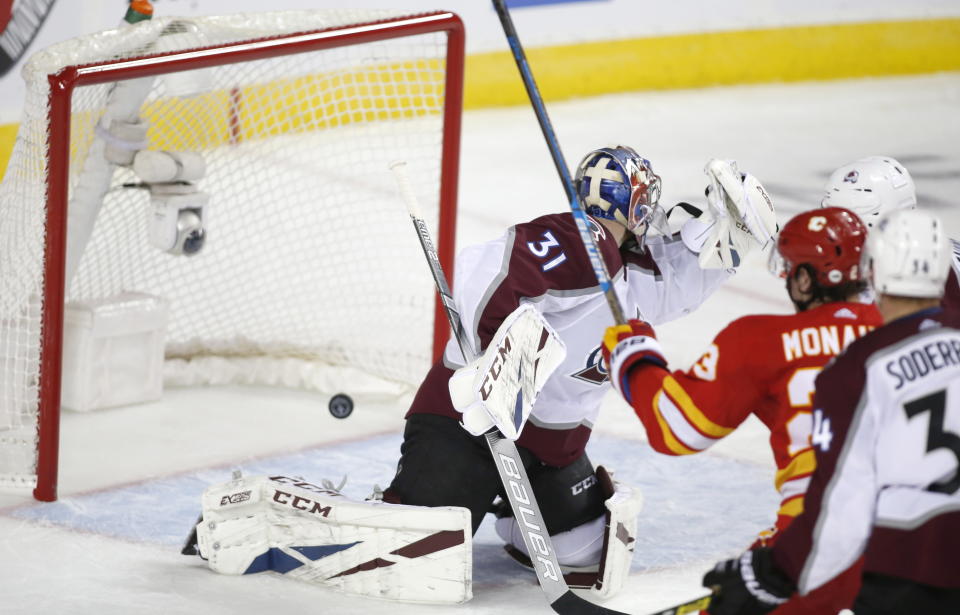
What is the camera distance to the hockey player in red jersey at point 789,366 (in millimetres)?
2135

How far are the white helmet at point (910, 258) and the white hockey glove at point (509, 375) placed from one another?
32.2 inches

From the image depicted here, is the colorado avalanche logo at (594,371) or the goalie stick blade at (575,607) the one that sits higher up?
the colorado avalanche logo at (594,371)

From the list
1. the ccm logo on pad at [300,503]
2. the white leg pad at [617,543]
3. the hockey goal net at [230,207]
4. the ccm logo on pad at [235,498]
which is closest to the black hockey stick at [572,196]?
the white leg pad at [617,543]

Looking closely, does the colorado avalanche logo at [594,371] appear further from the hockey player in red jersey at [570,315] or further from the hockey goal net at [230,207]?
the hockey goal net at [230,207]

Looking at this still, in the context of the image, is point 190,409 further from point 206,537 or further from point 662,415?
point 662,415

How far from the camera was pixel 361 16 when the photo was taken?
3924 mm

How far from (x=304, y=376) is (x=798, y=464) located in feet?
7.50

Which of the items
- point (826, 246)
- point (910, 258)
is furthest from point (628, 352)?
point (910, 258)

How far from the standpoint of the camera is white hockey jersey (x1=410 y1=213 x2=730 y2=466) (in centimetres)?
277

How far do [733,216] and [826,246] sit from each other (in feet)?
2.56

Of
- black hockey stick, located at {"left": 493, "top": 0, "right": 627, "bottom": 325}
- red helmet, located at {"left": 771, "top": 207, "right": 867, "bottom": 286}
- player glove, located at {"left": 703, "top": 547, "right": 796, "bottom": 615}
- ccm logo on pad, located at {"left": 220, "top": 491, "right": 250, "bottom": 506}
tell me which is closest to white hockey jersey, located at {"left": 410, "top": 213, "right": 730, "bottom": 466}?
A: black hockey stick, located at {"left": 493, "top": 0, "right": 627, "bottom": 325}

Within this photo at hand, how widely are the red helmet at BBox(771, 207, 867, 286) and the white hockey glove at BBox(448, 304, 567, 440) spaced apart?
24.9 inches

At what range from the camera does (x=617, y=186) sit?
112 inches

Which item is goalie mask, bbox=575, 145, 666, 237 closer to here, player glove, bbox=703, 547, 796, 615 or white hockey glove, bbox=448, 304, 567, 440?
white hockey glove, bbox=448, 304, 567, 440
